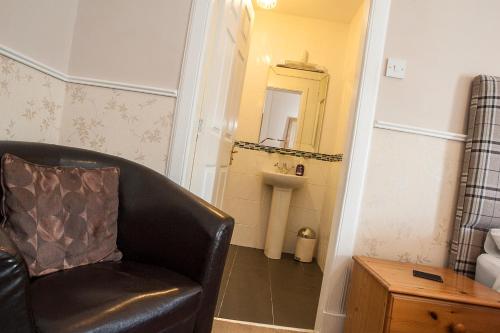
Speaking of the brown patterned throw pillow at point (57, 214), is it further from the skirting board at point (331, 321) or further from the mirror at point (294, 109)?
the mirror at point (294, 109)

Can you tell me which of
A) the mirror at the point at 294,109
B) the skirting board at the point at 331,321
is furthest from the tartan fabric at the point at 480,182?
the mirror at the point at 294,109

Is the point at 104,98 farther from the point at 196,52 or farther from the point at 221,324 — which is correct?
the point at 221,324

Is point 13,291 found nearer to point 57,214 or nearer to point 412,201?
point 57,214

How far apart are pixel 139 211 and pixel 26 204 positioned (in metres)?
0.39

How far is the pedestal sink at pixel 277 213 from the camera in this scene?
3.22 metres

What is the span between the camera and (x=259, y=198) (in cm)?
348

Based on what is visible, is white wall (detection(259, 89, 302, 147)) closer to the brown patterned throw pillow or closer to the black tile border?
the black tile border

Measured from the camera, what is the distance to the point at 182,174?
1748 millimetres

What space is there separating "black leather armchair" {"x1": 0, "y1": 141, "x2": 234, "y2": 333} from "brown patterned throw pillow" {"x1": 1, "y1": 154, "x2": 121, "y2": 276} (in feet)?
0.18

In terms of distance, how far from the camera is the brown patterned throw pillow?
40.8 inches

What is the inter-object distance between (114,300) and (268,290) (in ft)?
5.32

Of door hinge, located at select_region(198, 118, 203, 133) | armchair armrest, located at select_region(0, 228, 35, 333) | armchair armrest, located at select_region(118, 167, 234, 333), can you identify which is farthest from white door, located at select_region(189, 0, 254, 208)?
Answer: armchair armrest, located at select_region(0, 228, 35, 333)

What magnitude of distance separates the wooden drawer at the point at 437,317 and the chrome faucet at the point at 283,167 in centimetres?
225

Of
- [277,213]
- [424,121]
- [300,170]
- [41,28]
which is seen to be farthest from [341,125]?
[41,28]
